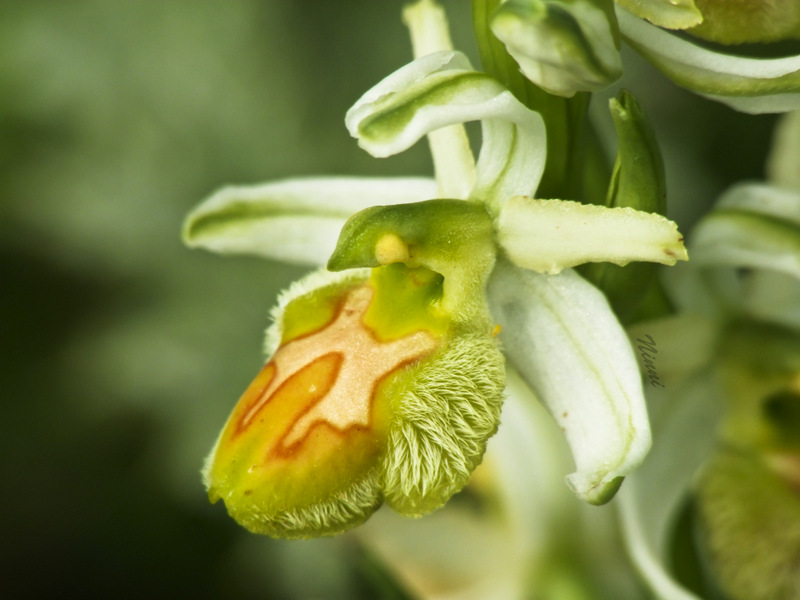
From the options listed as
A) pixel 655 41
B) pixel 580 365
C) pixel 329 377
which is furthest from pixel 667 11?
pixel 329 377

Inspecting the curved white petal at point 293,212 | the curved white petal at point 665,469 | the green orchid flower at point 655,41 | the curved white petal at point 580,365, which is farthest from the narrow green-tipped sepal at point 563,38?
the curved white petal at point 665,469

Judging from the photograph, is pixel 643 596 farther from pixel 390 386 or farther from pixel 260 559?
pixel 260 559

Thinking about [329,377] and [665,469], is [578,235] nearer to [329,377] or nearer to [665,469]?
[329,377]

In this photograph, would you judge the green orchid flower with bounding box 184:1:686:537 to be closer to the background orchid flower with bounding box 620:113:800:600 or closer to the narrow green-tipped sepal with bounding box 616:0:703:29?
the narrow green-tipped sepal with bounding box 616:0:703:29

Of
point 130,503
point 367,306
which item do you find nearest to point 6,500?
point 130,503

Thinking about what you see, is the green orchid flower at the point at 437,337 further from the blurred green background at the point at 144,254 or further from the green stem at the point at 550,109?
the blurred green background at the point at 144,254
